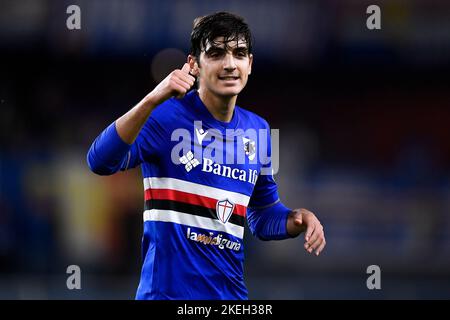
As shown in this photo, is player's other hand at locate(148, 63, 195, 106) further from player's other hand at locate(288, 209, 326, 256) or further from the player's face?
player's other hand at locate(288, 209, 326, 256)

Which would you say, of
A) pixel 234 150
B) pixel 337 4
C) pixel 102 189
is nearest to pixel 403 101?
pixel 337 4

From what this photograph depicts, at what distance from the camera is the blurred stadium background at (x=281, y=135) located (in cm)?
907

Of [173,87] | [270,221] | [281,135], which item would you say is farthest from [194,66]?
[281,135]

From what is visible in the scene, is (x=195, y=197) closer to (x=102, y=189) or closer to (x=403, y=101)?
(x=102, y=189)

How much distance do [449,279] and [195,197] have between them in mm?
5878

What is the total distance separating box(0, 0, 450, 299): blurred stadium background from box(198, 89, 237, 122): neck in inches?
185

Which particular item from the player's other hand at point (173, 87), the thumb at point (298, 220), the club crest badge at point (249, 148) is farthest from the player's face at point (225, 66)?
the thumb at point (298, 220)

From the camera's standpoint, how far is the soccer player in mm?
4043

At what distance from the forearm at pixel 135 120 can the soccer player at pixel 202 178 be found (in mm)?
151

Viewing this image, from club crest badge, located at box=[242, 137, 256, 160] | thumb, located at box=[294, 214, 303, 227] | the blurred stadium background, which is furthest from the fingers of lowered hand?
the blurred stadium background

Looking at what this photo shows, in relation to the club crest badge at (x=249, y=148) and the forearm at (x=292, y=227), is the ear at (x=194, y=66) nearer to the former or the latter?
the club crest badge at (x=249, y=148)

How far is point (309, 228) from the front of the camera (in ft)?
13.8

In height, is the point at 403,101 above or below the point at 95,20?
below

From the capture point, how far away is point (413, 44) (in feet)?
32.3
